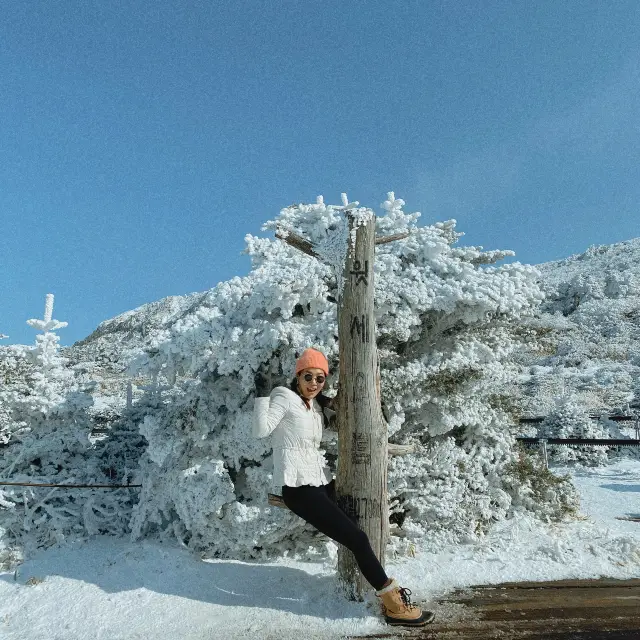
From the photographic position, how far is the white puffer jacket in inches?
142

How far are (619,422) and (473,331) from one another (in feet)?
31.6

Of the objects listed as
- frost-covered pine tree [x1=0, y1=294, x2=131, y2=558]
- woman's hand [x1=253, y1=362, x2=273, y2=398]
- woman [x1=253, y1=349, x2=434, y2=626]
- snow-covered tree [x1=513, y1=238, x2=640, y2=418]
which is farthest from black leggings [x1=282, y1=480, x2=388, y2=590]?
snow-covered tree [x1=513, y1=238, x2=640, y2=418]

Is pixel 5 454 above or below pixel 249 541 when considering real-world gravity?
above

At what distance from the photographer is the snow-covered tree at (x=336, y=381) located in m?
4.98

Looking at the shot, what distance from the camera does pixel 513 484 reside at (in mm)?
5879

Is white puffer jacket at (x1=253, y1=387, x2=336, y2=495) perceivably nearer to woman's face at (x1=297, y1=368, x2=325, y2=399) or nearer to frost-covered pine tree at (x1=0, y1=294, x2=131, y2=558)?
woman's face at (x1=297, y1=368, x2=325, y2=399)

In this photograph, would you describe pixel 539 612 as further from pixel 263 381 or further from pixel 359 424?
pixel 263 381

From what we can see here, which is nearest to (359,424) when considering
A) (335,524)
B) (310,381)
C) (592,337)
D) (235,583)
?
(310,381)

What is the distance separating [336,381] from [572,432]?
796 cm

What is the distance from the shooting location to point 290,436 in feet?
12.1

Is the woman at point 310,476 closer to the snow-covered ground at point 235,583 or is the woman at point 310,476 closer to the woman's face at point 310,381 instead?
the woman's face at point 310,381

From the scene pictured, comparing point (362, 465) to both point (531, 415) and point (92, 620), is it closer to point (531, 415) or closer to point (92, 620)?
point (92, 620)

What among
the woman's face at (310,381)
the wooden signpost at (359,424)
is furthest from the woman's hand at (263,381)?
the woman's face at (310,381)

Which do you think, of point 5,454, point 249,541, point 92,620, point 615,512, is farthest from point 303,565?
point 615,512
